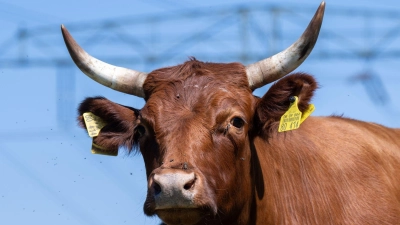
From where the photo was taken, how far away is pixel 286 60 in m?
9.93

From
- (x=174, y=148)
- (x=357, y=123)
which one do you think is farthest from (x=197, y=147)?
(x=357, y=123)

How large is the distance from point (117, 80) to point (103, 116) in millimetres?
429

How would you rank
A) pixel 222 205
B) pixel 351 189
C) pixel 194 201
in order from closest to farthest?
pixel 194 201
pixel 222 205
pixel 351 189

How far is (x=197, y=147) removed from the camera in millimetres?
9062

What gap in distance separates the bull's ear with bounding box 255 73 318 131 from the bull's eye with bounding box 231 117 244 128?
1.50 feet

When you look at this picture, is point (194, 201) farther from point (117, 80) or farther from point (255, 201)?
point (117, 80)

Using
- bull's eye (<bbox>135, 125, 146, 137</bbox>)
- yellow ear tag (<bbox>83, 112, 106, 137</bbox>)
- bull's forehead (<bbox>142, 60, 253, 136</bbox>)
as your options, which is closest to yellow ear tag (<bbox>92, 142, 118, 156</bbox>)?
yellow ear tag (<bbox>83, 112, 106, 137</bbox>)

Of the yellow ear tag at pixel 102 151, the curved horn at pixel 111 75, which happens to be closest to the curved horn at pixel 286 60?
the curved horn at pixel 111 75

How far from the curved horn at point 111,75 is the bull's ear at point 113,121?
0.20 metres

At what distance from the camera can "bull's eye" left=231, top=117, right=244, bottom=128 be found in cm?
959

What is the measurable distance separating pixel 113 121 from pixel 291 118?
1968 millimetres

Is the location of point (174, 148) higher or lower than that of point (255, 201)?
higher

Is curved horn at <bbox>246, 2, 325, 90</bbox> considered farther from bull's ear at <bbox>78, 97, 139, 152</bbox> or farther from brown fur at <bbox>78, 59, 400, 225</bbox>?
bull's ear at <bbox>78, 97, 139, 152</bbox>

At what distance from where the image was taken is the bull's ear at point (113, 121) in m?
10.4
